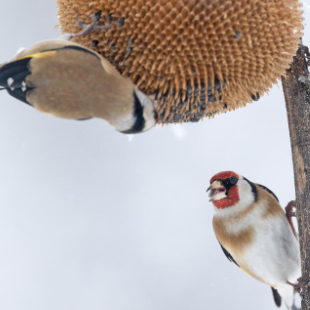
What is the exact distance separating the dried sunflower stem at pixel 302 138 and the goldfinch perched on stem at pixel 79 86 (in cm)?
55

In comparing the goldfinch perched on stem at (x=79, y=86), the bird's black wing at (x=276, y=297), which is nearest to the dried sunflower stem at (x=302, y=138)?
the bird's black wing at (x=276, y=297)

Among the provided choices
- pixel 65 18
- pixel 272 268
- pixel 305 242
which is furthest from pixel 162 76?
pixel 272 268

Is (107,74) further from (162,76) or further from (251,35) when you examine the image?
(251,35)

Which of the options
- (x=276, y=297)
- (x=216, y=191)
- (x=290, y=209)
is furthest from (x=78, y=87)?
(x=276, y=297)

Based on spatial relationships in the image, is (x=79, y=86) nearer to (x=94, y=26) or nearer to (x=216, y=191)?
(x=94, y=26)

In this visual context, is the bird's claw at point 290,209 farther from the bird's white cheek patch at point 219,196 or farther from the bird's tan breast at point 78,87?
the bird's tan breast at point 78,87

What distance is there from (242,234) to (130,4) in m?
0.92

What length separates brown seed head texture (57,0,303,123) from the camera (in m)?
0.80

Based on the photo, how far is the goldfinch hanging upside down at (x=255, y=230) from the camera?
52.7 inches

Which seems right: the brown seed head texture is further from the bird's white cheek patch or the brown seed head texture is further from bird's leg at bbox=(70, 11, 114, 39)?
the bird's white cheek patch

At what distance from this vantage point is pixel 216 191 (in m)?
1.29

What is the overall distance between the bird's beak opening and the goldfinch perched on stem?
484 mm

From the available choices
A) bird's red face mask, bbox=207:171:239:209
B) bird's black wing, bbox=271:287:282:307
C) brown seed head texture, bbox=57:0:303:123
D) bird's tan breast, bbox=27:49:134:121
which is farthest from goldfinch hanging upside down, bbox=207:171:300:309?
bird's tan breast, bbox=27:49:134:121

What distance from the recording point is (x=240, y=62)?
87 centimetres
